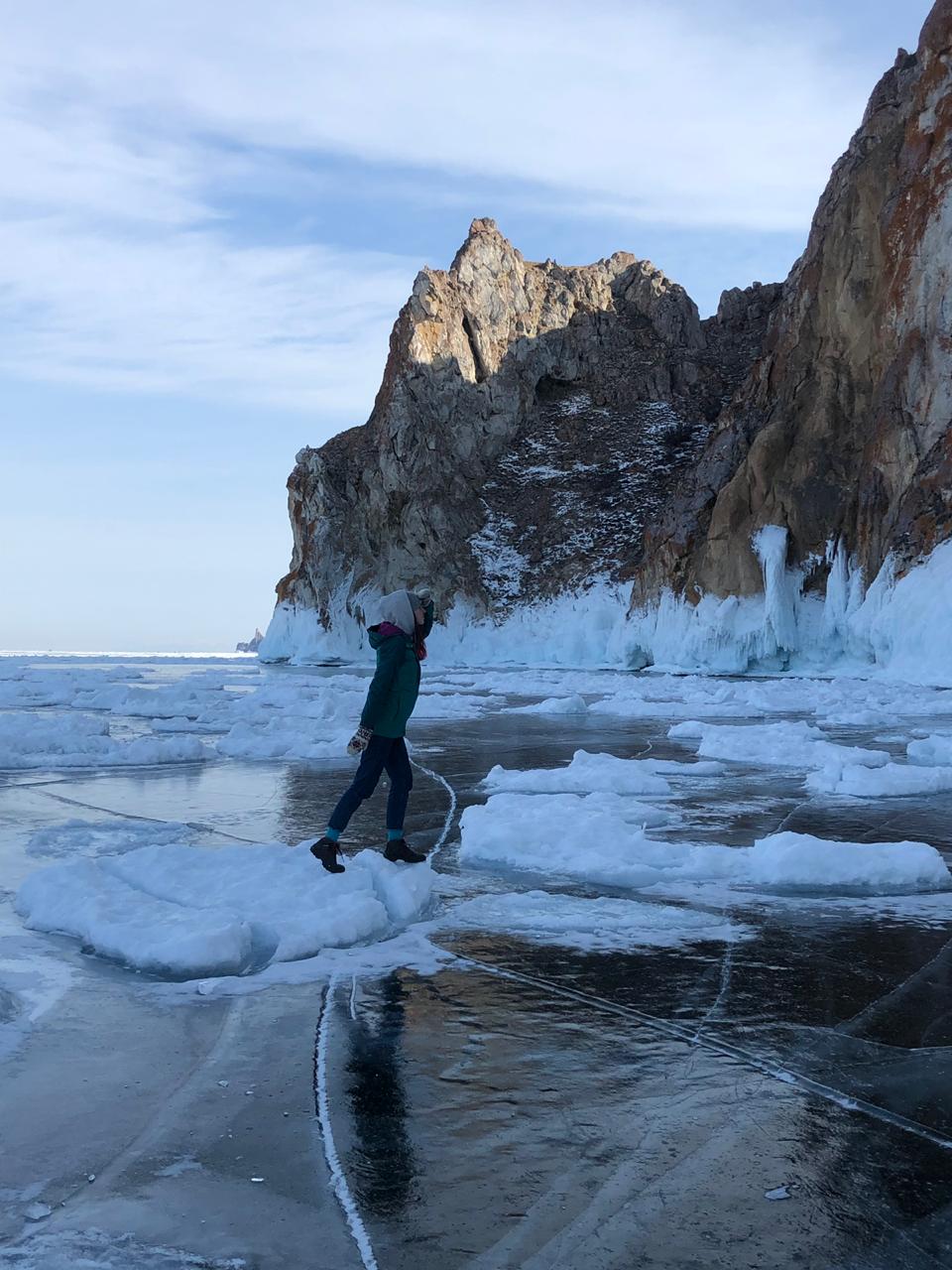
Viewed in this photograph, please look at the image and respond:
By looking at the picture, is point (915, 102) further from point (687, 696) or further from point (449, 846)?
point (449, 846)

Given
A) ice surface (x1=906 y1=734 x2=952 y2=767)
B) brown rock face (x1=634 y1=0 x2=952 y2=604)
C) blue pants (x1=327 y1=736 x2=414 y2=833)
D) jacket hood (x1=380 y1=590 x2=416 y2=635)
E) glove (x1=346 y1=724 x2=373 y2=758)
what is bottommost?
ice surface (x1=906 y1=734 x2=952 y2=767)

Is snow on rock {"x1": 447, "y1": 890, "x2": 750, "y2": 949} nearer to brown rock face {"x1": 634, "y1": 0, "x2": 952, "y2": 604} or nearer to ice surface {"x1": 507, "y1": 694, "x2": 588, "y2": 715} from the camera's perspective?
ice surface {"x1": 507, "y1": 694, "x2": 588, "y2": 715}

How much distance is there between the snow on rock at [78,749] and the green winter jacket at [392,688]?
7.05 metres

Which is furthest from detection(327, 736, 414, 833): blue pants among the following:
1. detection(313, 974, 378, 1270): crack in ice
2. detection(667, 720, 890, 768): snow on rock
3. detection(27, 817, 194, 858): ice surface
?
detection(667, 720, 890, 768): snow on rock

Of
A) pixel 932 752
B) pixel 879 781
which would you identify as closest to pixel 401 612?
pixel 879 781

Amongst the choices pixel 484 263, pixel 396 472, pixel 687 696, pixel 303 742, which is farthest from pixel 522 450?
pixel 303 742

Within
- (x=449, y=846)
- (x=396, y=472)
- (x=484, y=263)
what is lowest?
(x=449, y=846)

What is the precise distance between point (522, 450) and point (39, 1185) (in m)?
73.7

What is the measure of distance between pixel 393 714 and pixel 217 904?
65.7 inches

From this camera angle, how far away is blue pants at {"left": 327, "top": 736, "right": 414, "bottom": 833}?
606 centimetres

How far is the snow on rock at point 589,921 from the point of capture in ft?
15.6

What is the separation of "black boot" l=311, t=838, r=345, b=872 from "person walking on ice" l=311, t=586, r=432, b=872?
19 cm

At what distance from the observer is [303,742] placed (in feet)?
46.7

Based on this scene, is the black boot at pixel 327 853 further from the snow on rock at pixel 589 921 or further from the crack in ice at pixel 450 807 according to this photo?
the crack in ice at pixel 450 807
